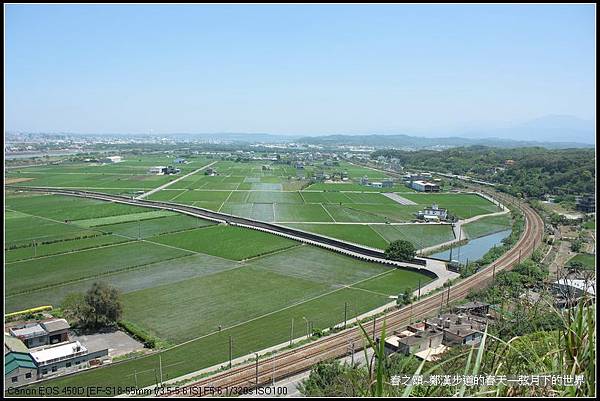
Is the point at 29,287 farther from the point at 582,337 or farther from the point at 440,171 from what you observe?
the point at 440,171

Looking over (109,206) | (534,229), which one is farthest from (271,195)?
(534,229)

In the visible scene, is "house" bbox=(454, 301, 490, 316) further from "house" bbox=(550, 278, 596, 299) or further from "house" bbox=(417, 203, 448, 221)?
"house" bbox=(417, 203, 448, 221)

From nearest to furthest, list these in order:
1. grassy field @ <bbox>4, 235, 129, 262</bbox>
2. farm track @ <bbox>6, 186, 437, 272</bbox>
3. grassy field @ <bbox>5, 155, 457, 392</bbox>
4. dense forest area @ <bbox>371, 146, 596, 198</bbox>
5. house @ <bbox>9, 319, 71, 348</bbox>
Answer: house @ <bbox>9, 319, 71, 348</bbox> → grassy field @ <bbox>5, 155, 457, 392</bbox> → grassy field @ <bbox>4, 235, 129, 262</bbox> → farm track @ <bbox>6, 186, 437, 272</bbox> → dense forest area @ <bbox>371, 146, 596, 198</bbox>

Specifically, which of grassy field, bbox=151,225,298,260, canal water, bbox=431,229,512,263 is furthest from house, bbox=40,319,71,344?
canal water, bbox=431,229,512,263

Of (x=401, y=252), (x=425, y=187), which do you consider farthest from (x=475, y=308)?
(x=425, y=187)

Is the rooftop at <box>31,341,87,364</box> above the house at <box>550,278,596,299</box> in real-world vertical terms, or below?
below

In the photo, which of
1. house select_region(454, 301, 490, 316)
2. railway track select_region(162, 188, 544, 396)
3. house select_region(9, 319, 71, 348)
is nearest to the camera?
railway track select_region(162, 188, 544, 396)

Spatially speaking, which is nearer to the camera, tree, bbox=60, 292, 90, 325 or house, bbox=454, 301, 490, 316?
tree, bbox=60, 292, 90, 325

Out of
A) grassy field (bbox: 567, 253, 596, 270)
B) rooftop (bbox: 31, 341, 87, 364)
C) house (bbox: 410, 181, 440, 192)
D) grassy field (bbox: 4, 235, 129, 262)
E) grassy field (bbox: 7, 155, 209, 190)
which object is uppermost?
grassy field (bbox: 7, 155, 209, 190)
